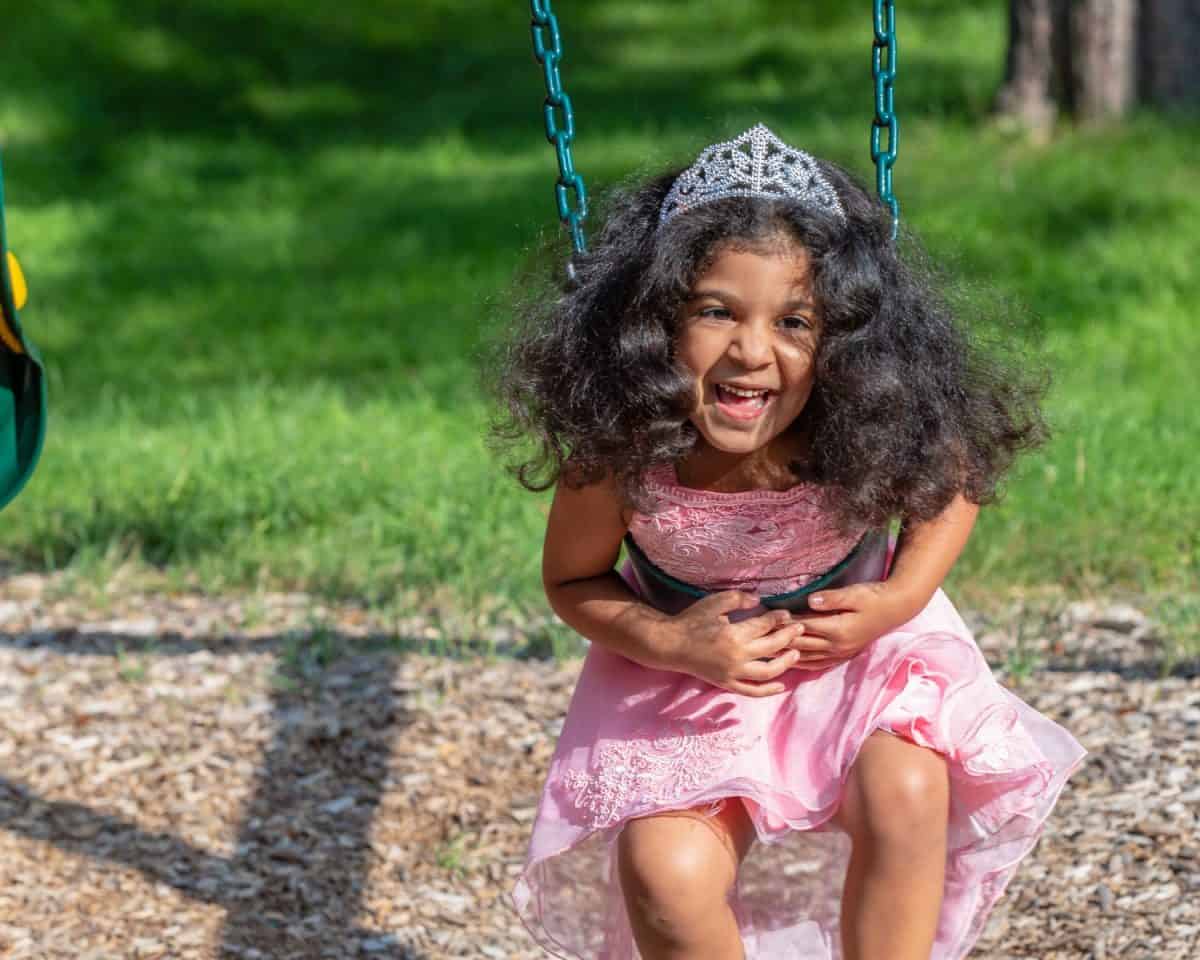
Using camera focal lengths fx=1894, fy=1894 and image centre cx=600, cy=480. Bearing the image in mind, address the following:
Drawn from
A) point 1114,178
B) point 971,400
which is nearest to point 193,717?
point 971,400

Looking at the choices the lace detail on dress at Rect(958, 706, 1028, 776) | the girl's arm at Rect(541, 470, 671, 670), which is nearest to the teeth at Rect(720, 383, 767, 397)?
the girl's arm at Rect(541, 470, 671, 670)

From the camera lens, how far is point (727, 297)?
230cm

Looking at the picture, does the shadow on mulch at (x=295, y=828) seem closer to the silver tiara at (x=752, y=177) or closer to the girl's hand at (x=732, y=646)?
the girl's hand at (x=732, y=646)

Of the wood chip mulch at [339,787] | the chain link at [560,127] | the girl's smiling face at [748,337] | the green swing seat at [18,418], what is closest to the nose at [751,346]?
the girl's smiling face at [748,337]

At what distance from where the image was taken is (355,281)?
26.2 feet

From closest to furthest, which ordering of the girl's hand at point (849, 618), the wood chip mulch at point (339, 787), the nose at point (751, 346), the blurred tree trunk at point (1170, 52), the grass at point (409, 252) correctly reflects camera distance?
the nose at point (751, 346) → the girl's hand at point (849, 618) → the wood chip mulch at point (339, 787) → the grass at point (409, 252) → the blurred tree trunk at point (1170, 52)

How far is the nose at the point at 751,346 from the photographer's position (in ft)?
7.47

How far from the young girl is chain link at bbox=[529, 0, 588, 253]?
1.9 inches

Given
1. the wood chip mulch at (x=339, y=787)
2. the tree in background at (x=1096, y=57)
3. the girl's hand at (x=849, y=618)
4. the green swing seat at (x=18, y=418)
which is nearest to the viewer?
the girl's hand at (x=849, y=618)

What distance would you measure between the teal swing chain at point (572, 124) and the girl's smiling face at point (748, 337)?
21cm

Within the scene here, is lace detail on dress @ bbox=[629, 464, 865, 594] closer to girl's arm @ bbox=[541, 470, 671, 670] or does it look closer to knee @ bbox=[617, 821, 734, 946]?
girl's arm @ bbox=[541, 470, 671, 670]

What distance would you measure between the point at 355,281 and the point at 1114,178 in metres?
3.20

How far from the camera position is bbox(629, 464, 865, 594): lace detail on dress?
8.00 feet

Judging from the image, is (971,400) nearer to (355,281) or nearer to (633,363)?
(633,363)
